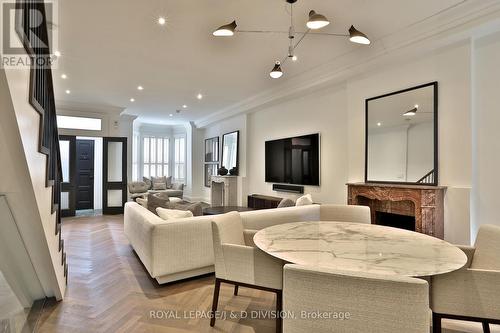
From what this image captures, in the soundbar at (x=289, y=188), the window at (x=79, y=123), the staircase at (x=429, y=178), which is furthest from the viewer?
the window at (x=79, y=123)

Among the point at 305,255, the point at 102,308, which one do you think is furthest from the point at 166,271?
the point at 305,255

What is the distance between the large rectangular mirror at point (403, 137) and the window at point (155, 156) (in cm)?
813

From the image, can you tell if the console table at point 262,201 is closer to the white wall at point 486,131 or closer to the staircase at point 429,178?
the staircase at point 429,178

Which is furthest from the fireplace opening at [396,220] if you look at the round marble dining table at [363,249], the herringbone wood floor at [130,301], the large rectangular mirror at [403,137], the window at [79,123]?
the window at [79,123]

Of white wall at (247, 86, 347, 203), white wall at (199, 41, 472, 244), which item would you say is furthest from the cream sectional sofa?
white wall at (247, 86, 347, 203)

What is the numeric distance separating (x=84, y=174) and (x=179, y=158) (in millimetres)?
3550

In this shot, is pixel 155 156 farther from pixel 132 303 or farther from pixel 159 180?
pixel 132 303

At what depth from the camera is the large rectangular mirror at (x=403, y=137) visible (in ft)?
11.4

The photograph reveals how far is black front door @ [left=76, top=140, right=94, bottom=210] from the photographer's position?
24.7 ft

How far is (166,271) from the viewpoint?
9.15 ft

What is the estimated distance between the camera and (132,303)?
2.49 metres

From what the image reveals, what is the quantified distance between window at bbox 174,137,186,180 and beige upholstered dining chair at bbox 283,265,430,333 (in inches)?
381

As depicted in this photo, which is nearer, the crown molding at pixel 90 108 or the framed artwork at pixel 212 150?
the crown molding at pixel 90 108

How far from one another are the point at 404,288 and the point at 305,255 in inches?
25.7
